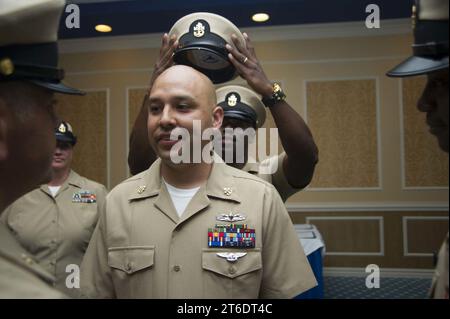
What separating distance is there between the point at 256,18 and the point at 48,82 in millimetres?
4890

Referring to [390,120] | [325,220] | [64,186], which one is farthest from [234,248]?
[390,120]

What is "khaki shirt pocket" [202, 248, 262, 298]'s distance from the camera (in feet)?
4.28

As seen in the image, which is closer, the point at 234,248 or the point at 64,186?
the point at 234,248

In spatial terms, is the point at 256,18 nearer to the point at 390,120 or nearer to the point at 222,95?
the point at 390,120

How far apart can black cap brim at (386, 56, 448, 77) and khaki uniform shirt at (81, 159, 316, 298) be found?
0.61m

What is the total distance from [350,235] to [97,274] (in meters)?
4.96

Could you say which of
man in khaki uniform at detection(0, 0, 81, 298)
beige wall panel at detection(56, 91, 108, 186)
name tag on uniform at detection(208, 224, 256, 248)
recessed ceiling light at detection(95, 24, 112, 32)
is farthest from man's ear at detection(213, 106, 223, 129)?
beige wall panel at detection(56, 91, 108, 186)

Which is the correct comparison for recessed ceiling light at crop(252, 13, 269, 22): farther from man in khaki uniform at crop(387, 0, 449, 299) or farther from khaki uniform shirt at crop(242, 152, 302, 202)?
man in khaki uniform at crop(387, 0, 449, 299)

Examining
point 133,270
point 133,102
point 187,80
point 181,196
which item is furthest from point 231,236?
point 133,102

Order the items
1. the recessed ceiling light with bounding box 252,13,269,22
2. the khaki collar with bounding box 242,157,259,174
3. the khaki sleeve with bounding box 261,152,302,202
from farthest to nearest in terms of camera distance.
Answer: the recessed ceiling light with bounding box 252,13,269,22 < the khaki collar with bounding box 242,157,259,174 < the khaki sleeve with bounding box 261,152,302,202

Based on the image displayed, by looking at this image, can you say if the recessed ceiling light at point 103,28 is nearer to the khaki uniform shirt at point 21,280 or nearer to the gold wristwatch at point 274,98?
the gold wristwatch at point 274,98

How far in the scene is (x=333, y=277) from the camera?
5.71m

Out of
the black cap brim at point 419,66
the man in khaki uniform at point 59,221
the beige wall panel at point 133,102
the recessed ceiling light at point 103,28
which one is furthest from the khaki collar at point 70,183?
the beige wall panel at point 133,102

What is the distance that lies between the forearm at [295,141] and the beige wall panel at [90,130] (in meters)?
4.95
